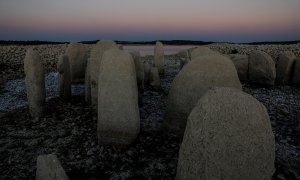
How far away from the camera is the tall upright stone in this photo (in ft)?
11.9

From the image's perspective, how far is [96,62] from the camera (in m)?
9.05

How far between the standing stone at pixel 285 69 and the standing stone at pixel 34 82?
9810 mm

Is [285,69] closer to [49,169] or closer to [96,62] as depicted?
[96,62]

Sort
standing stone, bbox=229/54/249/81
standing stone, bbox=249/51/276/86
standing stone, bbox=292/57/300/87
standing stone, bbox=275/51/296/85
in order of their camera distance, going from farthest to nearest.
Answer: standing stone, bbox=229/54/249/81 < standing stone, bbox=275/51/296/85 < standing stone, bbox=292/57/300/87 < standing stone, bbox=249/51/276/86

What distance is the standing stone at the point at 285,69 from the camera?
13.9m

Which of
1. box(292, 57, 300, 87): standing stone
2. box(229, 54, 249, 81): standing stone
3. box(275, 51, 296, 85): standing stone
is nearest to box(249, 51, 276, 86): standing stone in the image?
box(229, 54, 249, 81): standing stone

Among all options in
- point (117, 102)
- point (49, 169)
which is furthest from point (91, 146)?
point (49, 169)

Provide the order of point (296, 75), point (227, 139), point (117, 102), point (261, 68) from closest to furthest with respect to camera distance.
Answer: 1. point (227, 139)
2. point (117, 102)
3. point (261, 68)
4. point (296, 75)

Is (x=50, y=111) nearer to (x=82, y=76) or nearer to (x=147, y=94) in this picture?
(x=147, y=94)

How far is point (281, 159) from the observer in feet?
19.5

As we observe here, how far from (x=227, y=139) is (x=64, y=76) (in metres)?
7.53

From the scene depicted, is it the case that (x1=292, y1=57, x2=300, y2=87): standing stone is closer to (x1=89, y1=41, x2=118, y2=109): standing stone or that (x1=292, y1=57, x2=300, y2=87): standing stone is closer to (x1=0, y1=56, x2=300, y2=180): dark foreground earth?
(x1=0, y1=56, x2=300, y2=180): dark foreground earth

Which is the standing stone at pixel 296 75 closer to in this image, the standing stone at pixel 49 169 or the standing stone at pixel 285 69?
the standing stone at pixel 285 69

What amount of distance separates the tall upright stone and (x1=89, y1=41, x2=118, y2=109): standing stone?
5.37 meters
